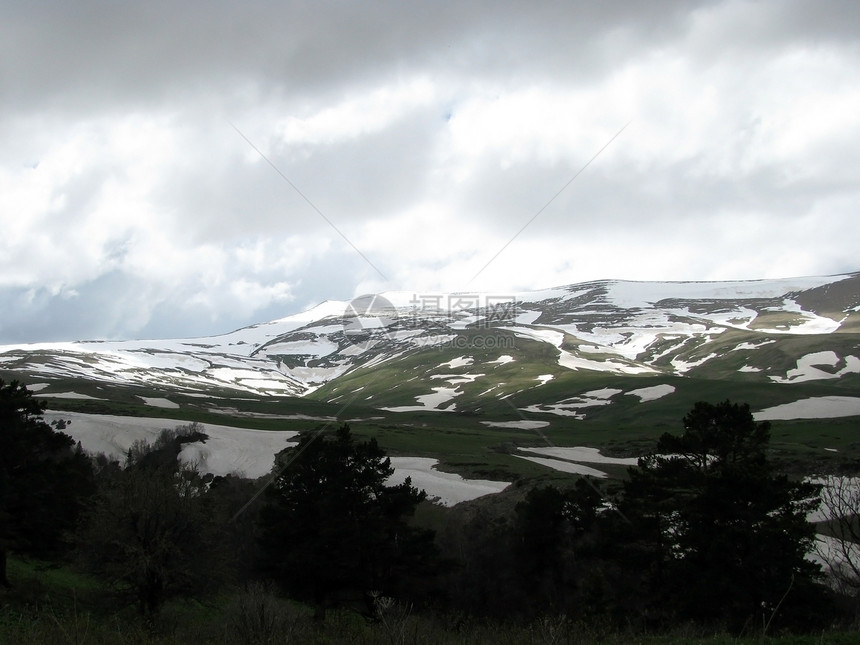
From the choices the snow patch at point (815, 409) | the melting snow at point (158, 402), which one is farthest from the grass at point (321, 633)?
the melting snow at point (158, 402)

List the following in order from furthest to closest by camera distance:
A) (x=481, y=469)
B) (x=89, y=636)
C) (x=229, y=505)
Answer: (x=481, y=469) < (x=229, y=505) < (x=89, y=636)

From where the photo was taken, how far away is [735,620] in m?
22.1

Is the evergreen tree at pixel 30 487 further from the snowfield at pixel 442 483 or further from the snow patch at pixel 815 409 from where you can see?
the snow patch at pixel 815 409

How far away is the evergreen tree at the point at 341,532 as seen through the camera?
3238cm

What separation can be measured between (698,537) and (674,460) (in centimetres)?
518

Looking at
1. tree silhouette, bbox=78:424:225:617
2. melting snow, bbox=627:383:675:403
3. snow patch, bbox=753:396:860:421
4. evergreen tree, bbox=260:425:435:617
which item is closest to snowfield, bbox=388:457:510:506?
evergreen tree, bbox=260:425:435:617

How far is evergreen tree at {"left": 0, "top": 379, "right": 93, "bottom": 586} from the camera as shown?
98.5 feet

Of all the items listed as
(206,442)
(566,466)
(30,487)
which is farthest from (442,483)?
(30,487)

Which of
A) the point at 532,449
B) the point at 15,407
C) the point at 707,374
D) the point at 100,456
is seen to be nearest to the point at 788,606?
the point at 15,407

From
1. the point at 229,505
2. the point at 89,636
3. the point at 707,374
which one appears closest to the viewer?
the point at 89,636

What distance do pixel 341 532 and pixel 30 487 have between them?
16.3 m

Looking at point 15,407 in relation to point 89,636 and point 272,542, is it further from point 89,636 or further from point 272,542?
point 89,636

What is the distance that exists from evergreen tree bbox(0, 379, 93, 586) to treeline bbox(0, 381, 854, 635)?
0.32 feet

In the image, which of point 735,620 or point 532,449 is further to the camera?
point 532,449
